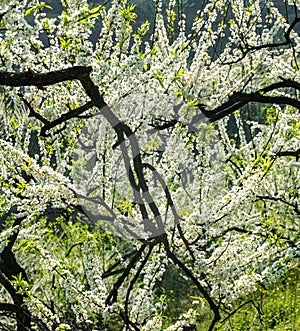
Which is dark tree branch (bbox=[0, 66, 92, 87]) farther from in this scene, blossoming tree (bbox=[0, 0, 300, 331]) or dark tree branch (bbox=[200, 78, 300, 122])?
dark tree branch (bbox=[200, 78, 300, 122])

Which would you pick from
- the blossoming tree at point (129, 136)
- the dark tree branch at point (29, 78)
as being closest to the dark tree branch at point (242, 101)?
the blossoming tree at point (129, 136)

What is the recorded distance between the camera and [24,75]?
8.07 feet

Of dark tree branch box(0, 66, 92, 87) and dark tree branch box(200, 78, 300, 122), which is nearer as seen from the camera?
dark tree branch box(0, 66, 92, 87)

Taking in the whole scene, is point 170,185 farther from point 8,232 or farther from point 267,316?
point 267,316

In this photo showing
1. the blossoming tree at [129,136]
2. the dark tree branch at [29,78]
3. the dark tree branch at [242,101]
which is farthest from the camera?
the dark tree branch at [242,101]

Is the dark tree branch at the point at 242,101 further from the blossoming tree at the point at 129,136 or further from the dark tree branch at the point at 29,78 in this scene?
the dark tree branch at the point at 29,78

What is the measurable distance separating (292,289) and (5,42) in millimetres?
7251

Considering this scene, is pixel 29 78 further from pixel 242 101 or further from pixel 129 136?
pixel 242 101

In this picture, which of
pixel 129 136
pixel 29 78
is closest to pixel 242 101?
pixel 129 136

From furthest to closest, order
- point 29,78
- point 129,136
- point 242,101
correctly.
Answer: point 242,101 < point 129,136 < point 29,78

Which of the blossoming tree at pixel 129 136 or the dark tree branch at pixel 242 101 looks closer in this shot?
the blossoming tree at pixel 129 136

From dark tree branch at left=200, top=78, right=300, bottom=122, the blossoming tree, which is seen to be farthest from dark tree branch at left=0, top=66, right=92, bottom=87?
dark tree branch at left=200, top=78, right=300, bottom=122

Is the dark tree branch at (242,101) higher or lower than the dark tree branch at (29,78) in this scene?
higher

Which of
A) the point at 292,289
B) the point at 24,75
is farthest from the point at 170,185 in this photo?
the point at 292,289
